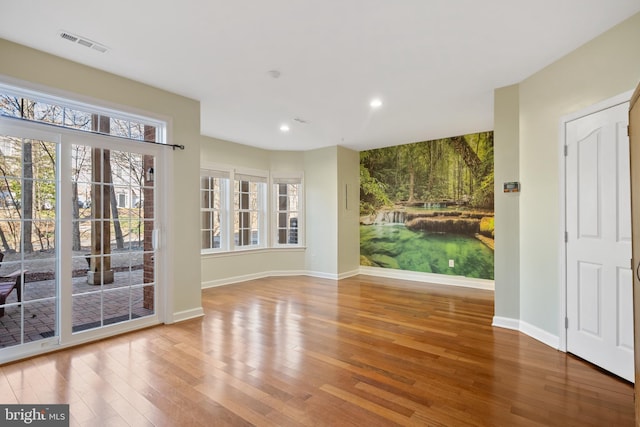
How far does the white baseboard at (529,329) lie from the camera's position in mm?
3137

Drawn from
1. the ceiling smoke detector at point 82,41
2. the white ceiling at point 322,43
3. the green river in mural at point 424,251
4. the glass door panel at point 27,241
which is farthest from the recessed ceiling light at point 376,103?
the glass door panel at point 27,241

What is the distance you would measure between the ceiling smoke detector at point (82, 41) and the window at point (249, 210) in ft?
12.1

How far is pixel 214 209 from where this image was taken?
617 centimetres

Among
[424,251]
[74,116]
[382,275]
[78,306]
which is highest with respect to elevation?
[74,116]

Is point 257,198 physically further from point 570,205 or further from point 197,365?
point 570,205

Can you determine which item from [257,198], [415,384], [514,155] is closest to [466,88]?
[514,155]

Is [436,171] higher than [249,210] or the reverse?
higher

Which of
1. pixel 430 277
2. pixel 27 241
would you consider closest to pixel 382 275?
pixel 430 277

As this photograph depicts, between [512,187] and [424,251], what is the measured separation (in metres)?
2.92

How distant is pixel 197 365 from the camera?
2752mm

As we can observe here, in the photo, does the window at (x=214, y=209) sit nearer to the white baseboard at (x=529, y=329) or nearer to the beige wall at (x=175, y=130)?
the beige wall at (x=175, y=130)

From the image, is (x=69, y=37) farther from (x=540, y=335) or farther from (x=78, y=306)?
(x=540, y=335)

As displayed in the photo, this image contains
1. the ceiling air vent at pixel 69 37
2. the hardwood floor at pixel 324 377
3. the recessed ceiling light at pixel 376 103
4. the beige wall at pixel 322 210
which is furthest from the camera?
the beige wall at pixel 322 210

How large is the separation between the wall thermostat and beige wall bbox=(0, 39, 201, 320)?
12.5 ft
